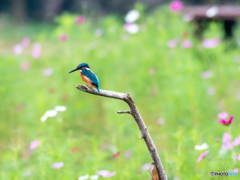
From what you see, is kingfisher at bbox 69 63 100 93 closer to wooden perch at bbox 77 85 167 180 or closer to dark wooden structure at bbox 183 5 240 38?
wooden perch at bbox 77 85 167 180

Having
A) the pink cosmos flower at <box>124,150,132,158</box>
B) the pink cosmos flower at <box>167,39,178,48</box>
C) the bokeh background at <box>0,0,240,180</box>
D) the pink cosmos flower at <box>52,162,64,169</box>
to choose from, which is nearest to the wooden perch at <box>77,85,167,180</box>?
the bokeh background at <box>0,0,240,180</box>

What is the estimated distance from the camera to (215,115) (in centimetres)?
422

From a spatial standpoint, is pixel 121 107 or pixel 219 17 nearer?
pixel 121 107

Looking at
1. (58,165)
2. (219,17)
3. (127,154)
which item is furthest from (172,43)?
(219,17)

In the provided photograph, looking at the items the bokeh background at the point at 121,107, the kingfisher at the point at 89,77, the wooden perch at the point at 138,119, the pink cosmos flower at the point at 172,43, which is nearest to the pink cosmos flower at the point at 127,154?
the bokeh background at the point at 121,107

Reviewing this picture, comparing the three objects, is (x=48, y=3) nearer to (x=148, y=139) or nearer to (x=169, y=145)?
(x=169, y=145)

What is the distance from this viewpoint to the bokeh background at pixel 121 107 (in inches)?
103

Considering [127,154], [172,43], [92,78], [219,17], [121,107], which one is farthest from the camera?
[219,17]

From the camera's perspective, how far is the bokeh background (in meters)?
2.61

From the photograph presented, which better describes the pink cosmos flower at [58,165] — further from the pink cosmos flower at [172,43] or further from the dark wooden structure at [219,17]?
the dark wooden structure at [219,17]

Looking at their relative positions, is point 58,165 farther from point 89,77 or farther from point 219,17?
point 219,17

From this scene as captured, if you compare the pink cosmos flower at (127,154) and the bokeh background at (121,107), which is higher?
the bokeh background at (121,107)

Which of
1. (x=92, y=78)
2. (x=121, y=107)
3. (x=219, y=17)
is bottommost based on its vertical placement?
(x=92, y=78)

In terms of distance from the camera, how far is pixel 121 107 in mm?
3854
